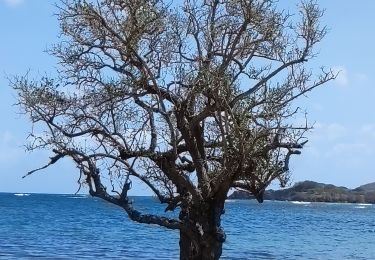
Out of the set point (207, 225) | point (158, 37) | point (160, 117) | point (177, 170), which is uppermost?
point (158, 37)

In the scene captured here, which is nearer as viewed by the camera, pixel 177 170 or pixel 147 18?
pixel 147 18

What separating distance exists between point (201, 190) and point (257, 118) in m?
2.25

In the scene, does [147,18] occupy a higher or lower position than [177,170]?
higher

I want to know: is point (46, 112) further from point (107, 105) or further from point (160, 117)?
point (160, 117)

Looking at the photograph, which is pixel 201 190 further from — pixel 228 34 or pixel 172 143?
pixel 228 34

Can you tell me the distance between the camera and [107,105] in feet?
55.0

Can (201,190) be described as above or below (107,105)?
below

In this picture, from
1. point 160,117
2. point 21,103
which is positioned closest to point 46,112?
point 21,103

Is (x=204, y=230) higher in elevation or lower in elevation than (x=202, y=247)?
→ higher

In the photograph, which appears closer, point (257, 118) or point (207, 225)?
point (257, 118)

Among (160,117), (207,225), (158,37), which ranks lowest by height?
(207,225)

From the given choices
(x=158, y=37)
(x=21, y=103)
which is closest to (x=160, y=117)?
(x=158, y=37)

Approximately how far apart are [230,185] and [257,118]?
1690mm

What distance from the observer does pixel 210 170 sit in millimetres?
17328
